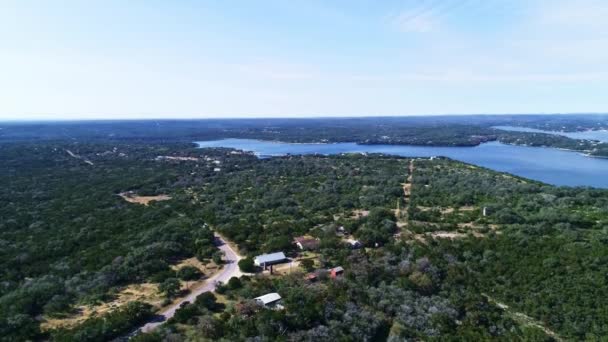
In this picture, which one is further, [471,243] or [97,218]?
[97,218]

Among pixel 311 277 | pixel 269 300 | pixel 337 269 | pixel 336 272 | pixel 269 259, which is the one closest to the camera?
pixel 269 300

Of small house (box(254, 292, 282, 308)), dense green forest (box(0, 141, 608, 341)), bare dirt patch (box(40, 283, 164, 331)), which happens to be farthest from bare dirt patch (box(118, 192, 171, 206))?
small house (box(254, 292, 282, 308))

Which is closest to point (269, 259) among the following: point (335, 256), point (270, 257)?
point (270, 257)

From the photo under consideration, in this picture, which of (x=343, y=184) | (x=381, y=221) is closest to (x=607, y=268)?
(x=381, y=221)

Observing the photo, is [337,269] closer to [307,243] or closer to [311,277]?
[311,277]

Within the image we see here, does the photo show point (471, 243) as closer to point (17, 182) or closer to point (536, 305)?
point (536, 305)

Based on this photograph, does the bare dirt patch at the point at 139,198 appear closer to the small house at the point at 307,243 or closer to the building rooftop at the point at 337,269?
the small house at the point at 307,243
